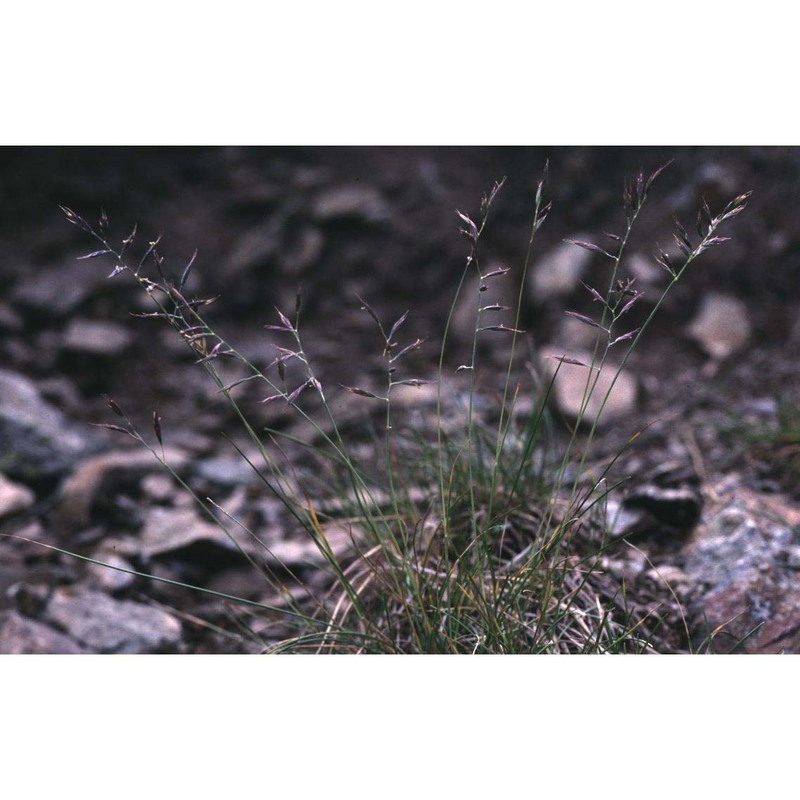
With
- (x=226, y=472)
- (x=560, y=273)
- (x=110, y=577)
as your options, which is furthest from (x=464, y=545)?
(x=560, y=273)

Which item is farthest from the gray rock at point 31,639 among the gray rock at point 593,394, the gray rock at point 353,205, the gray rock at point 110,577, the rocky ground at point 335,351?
the gray rock at point 353,205

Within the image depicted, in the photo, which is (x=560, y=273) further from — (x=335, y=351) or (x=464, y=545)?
(x=464, y=545)

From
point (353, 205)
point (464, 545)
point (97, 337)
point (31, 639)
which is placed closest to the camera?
point (464, 545)

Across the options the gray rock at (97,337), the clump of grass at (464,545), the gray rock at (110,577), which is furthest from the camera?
the gray rock at (97,337)

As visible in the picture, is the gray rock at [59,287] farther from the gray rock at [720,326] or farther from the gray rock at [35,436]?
the gray rock at [720,326]

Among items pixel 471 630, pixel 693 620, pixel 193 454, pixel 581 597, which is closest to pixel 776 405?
pixel 693 620

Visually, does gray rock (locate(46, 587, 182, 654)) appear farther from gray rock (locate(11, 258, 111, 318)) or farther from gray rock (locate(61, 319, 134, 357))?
gray rock (locate(11, 258, 111, 318))
